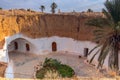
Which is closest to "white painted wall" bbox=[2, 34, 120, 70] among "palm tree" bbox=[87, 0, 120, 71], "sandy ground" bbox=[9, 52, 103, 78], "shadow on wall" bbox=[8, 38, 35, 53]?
"shadow on wall" bbox=[8, 38, 35, 53]

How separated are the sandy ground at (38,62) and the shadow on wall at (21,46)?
81 centimetres

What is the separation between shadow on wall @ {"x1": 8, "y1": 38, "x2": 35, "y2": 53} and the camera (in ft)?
99.3

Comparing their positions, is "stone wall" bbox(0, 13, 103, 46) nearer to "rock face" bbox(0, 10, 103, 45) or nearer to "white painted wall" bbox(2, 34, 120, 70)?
"rock face" bbox(0, 10, 103, 45)

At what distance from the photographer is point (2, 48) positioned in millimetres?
26141

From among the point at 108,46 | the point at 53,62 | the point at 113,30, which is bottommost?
the point at 53,62

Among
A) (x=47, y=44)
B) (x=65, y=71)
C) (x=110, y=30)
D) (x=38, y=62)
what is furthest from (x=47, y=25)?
(x=110, y=30)

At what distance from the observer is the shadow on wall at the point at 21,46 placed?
30.3 metres

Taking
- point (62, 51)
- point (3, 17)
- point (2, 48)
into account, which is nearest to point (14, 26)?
point (3, 17)

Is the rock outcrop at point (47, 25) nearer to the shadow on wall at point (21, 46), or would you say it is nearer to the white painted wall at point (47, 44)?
the white painted wall at point (47, 44)

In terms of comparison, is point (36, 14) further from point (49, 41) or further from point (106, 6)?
point (106, 6)

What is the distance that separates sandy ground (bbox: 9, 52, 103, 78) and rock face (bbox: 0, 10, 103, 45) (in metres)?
2.34

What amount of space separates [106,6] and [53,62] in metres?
7.41

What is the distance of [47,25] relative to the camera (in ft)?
98.7

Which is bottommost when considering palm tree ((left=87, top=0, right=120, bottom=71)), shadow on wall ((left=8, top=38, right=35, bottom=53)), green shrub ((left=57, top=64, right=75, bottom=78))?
green shrub ((left=57, top=64, right=75, bottom=78))
